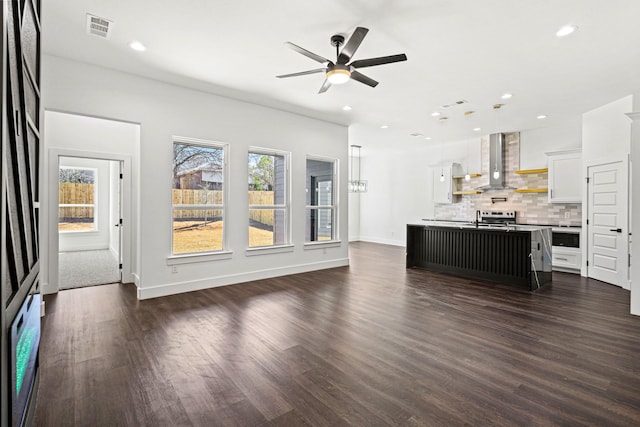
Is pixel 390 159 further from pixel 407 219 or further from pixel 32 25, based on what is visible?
pixel 32 25

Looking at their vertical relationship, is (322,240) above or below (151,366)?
above

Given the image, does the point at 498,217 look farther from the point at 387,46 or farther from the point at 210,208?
the point at 210,208

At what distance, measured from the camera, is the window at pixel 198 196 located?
4.84m

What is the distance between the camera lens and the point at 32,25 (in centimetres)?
190

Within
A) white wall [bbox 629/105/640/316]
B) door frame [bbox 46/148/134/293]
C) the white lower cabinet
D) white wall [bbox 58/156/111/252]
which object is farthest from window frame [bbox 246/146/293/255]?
white wall [bbox 58/156/111/252]

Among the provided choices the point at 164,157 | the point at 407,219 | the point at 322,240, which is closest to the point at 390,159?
the point at 407,219

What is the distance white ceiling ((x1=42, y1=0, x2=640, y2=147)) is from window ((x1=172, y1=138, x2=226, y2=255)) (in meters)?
0.99

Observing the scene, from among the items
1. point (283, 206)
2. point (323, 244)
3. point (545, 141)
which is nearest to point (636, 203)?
point (545, 141)

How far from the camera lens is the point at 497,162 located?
7723mm

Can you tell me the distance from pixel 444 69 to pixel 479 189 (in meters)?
4.85

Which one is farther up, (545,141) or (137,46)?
(137,46)

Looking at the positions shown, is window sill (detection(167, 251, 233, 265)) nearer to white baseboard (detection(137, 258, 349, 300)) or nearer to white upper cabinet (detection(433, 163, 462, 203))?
white baseboard (detection(137, 258, 349, 300))

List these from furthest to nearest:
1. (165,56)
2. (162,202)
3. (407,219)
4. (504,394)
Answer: (407,219) → (162,202) → (165,56) → (504,394)

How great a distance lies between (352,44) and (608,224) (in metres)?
5.55
